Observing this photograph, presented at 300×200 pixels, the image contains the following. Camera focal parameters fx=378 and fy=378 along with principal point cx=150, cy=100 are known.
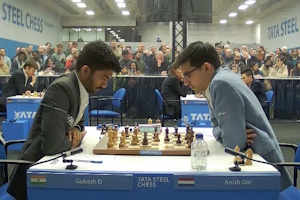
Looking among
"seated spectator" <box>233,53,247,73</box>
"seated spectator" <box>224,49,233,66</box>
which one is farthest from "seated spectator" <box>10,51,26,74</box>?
"seated spectator" <box>233,53,247,73</box>

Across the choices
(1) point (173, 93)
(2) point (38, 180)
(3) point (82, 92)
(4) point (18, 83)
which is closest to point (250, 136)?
(3) point (82, 92)

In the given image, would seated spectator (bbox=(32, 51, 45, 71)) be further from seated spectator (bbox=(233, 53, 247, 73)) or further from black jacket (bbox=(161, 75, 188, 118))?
seated spectator (bbox=(233, 53, 247, 73))

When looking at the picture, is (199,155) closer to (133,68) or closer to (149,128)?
(149,128)

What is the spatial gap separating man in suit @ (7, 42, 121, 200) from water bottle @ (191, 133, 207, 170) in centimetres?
60

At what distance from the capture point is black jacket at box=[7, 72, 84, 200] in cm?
187

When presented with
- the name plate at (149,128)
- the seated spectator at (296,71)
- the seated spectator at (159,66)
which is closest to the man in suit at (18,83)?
the seated spectator at (159,66)

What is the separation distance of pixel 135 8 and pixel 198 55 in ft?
33.2

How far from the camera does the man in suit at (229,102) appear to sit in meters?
1.91

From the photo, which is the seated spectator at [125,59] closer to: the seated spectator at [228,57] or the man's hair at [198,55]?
the seated spectator at [228,57]

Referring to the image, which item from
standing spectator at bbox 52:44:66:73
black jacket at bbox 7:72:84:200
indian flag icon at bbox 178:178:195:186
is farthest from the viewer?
standing spectator at bbox 52:44:66:73

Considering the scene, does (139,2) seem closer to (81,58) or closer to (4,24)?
(4,24)

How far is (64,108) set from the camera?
193 centimetres

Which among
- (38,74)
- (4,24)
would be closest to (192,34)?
(38,74)

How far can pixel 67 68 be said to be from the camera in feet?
30.7
